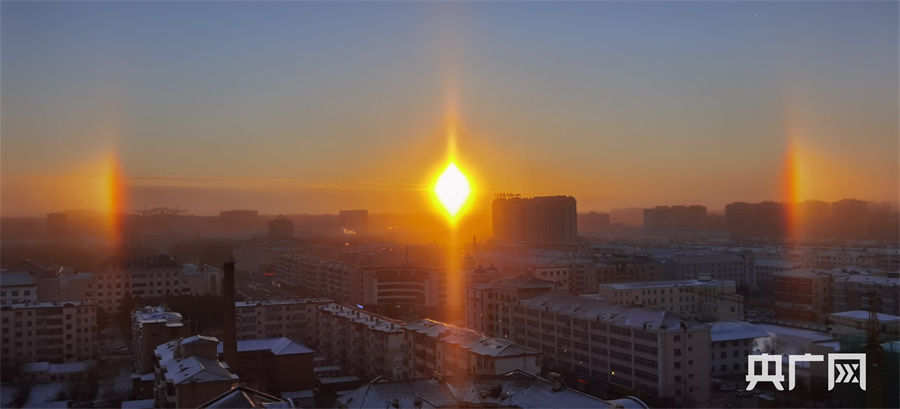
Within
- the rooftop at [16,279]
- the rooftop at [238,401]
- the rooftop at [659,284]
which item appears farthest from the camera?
the rooftop at [659,284]

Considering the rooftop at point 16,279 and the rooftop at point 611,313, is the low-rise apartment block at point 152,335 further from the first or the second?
the rooftop at point 16,279

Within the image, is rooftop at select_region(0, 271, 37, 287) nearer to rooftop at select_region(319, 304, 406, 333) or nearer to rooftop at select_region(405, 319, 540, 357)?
rooftop at select_region(319, 304, 406, 333)

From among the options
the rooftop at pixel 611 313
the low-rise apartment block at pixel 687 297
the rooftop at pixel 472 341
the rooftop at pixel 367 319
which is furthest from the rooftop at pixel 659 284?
the rooftop at pixel 472 341

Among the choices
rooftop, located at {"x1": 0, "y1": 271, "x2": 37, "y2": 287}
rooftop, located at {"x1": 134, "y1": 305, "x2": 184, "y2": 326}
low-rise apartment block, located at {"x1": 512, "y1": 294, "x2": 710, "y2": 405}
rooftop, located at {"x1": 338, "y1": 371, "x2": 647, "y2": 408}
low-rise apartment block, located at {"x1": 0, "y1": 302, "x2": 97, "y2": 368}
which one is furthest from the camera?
rooftop, located at {"x1": 0, "y1": 271, "x2": 37, "y2": 287}

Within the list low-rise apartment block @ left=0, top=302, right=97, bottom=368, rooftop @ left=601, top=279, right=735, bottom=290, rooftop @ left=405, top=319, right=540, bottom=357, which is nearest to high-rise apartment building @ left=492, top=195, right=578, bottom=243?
rooftop @ left=601, top=279, right=735, bottom=290

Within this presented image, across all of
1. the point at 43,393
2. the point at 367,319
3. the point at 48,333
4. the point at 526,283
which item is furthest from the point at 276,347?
the point at 48,333

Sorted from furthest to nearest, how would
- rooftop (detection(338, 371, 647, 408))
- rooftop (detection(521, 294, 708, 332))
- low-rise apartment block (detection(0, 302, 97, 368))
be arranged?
1. low-rise apartment block (detection(0, 302, 97, 368))
2. rooftop (detection(521, 294, 708, 332))
3. rooftop (detection(338, 371, 647, 408))

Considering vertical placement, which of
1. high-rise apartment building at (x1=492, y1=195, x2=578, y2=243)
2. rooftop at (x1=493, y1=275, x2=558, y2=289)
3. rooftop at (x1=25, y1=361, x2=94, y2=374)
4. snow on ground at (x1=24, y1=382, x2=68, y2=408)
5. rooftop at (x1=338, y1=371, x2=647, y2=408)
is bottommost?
snow on ground at (x1=24, y1=382, x2=68, y2=408)

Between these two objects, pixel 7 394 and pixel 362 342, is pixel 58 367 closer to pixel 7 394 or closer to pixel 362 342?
pixel 7 394
